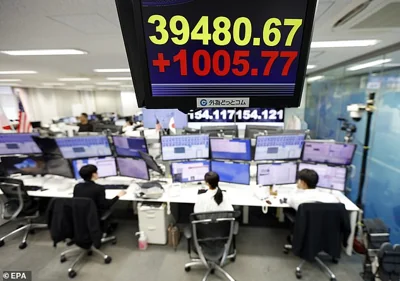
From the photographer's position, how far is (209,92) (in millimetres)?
973

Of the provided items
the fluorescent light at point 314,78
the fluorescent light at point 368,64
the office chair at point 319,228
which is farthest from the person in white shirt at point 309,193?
the fluorescent light at point 314,78

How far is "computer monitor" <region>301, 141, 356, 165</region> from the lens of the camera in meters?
2.31

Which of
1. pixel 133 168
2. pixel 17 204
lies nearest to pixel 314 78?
pixel 133 168

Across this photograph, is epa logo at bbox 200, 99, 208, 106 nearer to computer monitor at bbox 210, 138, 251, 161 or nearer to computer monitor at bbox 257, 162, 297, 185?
computer monitor at bbox 210, 138, 251, 161

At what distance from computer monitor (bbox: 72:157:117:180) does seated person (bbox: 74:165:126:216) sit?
1.66ft

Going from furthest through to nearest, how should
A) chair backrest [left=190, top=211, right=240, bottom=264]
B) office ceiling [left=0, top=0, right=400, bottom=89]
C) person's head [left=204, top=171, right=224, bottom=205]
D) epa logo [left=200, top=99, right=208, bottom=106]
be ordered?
person's head [left=204, top=171, right=224, bottom=205] → chair backrest [left=190, top=211, right=240, bottom=264] → office ceiling [left=0, top=0, right=400, bottom=89] → epa logo [left=200, top=99, right=208, bottom=106]

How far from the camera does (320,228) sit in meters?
A: 1.93

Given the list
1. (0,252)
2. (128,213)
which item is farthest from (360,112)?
(0,252)

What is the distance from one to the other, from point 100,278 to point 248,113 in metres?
4.04

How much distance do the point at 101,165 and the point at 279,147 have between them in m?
2.29

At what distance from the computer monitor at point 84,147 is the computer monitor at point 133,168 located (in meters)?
0.23

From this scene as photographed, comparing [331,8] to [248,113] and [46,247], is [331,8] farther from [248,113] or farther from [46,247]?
[46,247]

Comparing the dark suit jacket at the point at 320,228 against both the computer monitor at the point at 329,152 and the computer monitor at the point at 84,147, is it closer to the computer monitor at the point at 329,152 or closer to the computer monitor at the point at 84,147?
the computer monitor at the point at 329,152

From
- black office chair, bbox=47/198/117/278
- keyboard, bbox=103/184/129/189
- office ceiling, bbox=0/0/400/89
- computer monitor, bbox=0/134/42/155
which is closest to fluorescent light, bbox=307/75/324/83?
office ceiling, bbox=0/0/400/89
